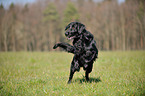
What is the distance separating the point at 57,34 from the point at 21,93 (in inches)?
2148

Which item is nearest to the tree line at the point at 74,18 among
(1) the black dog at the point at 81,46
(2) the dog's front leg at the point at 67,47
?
(2) the dog's front leg at the point at 67,47

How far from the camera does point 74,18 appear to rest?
39750 millimetres

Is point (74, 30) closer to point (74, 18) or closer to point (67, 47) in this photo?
point (67, 47)

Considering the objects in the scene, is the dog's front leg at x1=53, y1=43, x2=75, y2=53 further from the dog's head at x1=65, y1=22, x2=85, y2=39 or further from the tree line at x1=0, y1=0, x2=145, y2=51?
the tree line at x1=0, y1=0, x2=145, y2=51

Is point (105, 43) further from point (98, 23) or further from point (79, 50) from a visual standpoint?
point (79, 50)

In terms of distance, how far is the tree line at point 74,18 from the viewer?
4328 centimetres

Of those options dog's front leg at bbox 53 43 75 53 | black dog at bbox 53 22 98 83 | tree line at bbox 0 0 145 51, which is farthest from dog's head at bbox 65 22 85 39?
tree line at bbox 0 0 145 51

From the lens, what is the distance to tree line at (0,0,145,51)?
4328 cm

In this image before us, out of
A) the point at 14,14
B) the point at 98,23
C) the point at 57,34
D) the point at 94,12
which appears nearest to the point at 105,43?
the point at 98,23

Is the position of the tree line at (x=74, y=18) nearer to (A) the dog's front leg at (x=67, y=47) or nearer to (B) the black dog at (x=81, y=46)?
(A) the dog's front leg at (x=67, y=47)

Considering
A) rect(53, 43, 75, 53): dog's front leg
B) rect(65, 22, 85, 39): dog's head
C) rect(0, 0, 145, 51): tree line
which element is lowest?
rect(53, 43, 75, 53): dog's front leg

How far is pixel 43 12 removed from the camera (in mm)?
54656

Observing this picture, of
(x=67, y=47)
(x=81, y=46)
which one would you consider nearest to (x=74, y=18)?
(x=67, y=47)

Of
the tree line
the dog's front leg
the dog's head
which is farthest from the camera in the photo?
the tree line
